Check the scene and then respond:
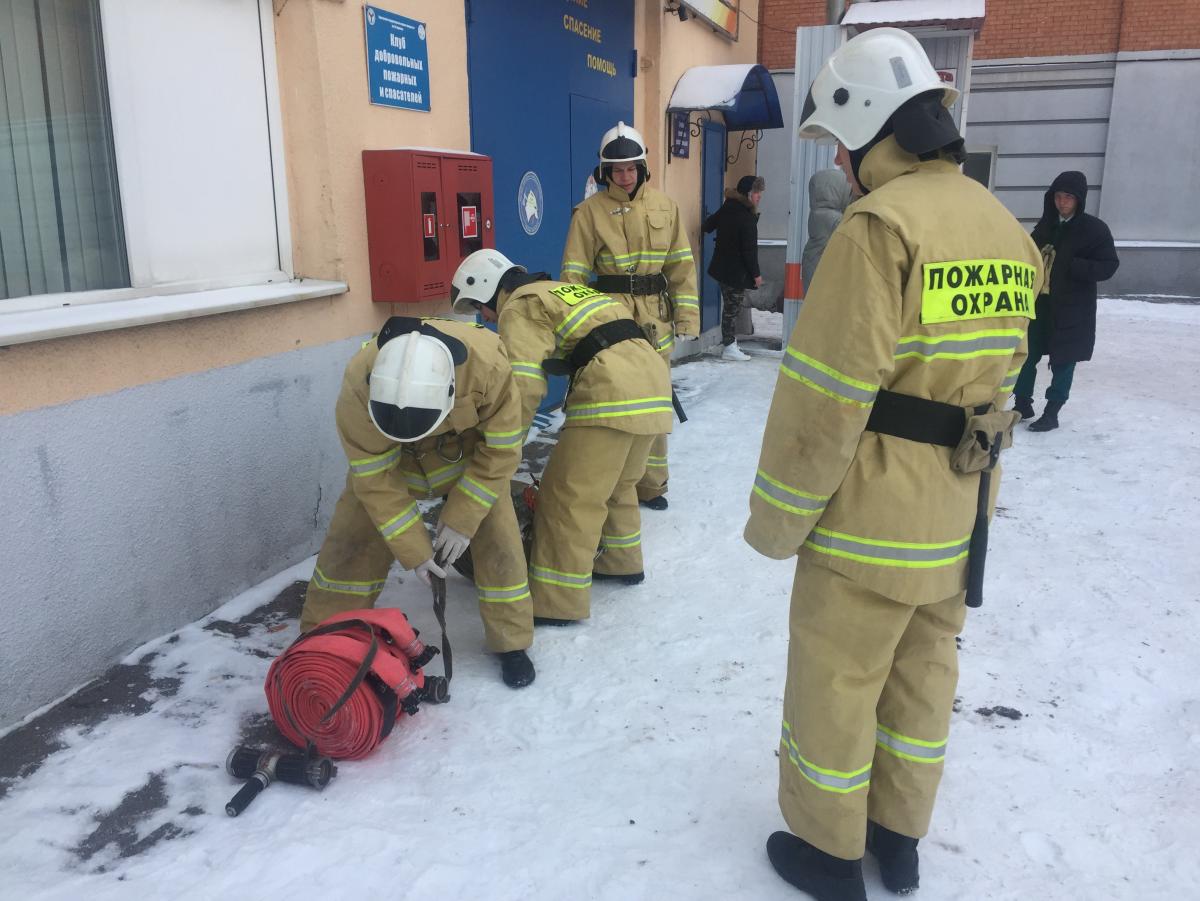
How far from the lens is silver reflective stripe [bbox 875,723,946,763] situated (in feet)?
7.41

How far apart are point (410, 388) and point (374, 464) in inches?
16.3

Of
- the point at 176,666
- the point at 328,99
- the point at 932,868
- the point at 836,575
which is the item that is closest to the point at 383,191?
the point at 328,99

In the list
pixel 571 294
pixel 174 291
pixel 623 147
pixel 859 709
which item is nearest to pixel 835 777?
pixel 859 709

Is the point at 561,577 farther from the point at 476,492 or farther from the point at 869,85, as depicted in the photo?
the point at 869,85

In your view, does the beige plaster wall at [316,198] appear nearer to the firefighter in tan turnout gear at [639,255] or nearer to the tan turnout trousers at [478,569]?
the tan turnout trousers at [478,569]

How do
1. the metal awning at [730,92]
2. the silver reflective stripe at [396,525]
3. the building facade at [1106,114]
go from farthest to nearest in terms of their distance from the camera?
1. the building facade at [1106,114]
2. the metal awning at [730,92]
3. the silver reflective stripe at [396,525]

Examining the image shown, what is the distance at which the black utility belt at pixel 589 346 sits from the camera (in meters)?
3.61

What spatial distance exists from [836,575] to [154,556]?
2516 millimetres

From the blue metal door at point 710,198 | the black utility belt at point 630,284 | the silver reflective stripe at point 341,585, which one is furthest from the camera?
the blue metal door at point 710,198

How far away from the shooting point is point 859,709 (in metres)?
2.13

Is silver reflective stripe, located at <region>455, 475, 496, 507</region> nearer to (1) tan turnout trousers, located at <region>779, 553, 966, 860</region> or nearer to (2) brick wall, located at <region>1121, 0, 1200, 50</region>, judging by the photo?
(1) tan turnout trousers, located at <region>779, 553, 966, 860</region>

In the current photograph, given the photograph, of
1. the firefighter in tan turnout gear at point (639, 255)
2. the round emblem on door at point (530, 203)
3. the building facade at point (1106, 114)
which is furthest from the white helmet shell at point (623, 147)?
the building facade at point (1106, 114)

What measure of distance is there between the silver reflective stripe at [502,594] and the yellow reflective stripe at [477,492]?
367mm

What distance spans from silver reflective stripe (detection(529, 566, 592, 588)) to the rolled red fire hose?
839 millimetres
